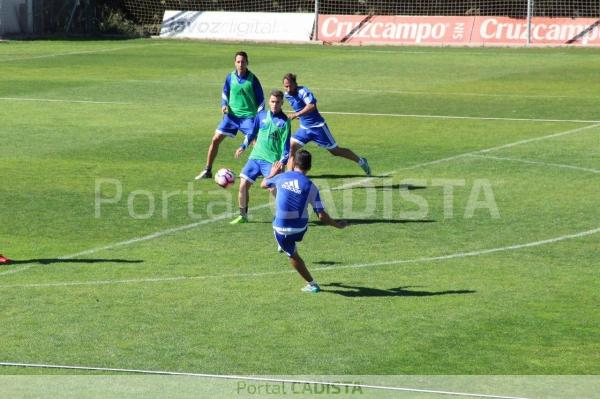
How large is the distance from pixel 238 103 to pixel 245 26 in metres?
31.2

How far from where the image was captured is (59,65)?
42.2m

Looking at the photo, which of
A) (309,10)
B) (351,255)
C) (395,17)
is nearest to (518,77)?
(395,17)

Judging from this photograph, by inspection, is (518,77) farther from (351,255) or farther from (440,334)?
(440,334)

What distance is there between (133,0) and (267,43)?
966 cm

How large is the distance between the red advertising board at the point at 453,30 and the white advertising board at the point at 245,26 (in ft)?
3.23

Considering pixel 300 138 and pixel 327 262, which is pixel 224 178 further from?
pixel 327 262

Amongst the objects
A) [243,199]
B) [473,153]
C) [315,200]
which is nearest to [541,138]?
[473,153]

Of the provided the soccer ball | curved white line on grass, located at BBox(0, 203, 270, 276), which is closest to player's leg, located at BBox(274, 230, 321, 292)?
→ curved white line on grass, located at BBox(0, 203, 270, 276)

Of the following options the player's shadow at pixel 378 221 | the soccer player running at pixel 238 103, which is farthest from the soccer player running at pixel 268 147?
the soccer player running at pixel 238 103

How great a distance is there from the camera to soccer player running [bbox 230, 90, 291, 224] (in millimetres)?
18312

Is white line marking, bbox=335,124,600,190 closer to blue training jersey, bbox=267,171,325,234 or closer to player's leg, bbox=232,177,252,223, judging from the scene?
player's leg, bbox=232,177,252,223

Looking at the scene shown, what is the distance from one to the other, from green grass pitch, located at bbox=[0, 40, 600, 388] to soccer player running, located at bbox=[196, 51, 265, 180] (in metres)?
0.79

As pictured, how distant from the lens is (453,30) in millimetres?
50531

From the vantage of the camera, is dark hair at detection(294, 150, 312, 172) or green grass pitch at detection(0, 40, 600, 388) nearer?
green grass pitch at detection(0, 40, 600, 388)
